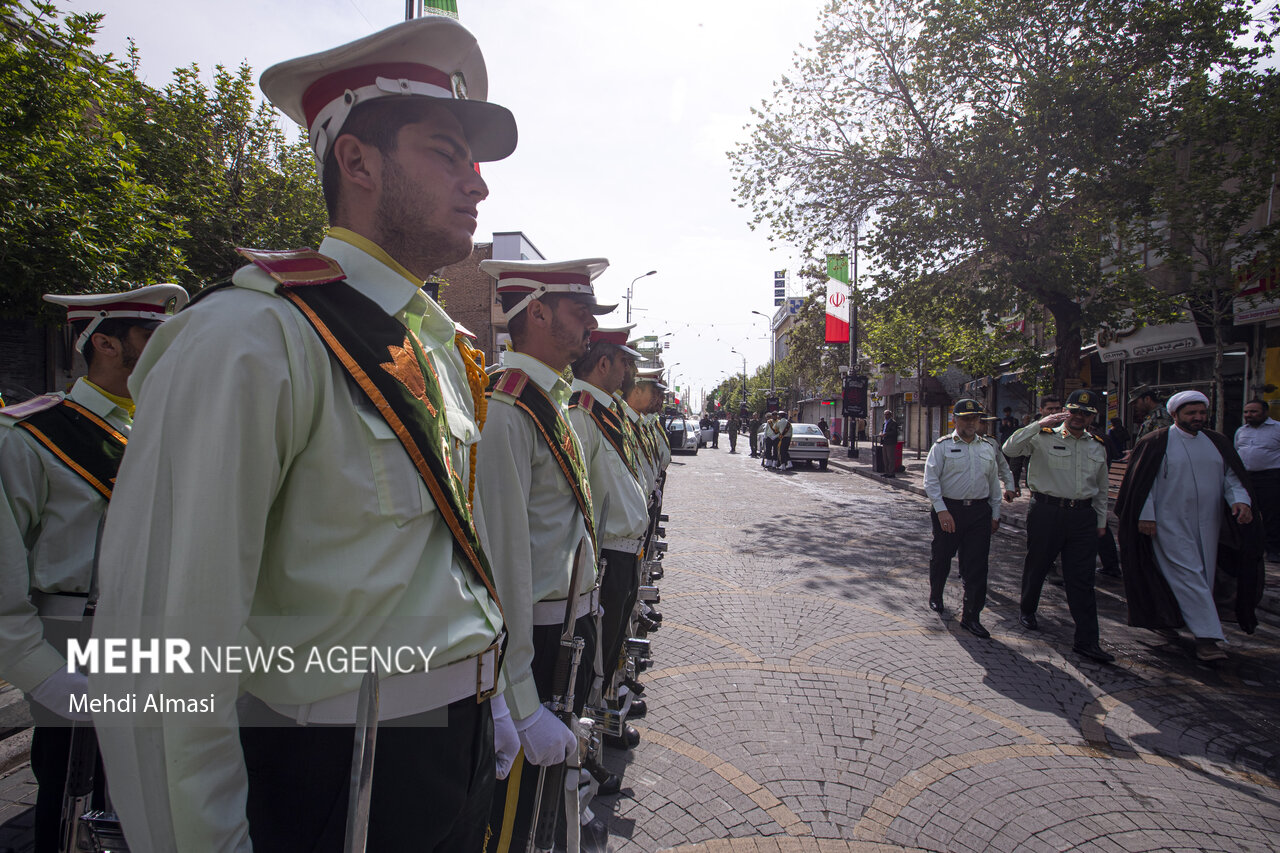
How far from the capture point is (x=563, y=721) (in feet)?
7.17

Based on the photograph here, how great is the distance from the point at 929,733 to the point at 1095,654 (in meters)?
2.14

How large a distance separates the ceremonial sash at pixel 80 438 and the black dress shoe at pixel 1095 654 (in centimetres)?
593

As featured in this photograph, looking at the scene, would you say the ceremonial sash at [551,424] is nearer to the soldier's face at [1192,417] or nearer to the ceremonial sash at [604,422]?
the ceremonial sash at [604,422]

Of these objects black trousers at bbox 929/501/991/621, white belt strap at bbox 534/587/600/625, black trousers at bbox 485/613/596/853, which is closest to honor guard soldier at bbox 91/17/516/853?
black trousers at bbox 485/613/596/853

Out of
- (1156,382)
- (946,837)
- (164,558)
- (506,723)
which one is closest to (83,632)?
(506,723)

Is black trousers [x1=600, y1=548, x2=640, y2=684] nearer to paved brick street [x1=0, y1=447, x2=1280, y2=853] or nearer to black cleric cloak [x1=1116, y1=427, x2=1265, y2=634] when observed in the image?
paved brick street [x1=0, y1=447, x2=1280, y2=853]

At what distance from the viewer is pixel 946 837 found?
2758 millimetres

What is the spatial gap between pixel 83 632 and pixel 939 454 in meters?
6.02

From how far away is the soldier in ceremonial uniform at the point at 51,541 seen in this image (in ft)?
6.32

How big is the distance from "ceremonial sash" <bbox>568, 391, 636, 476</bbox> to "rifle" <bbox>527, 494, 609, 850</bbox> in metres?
1.12

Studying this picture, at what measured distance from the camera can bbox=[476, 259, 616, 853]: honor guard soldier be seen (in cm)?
189

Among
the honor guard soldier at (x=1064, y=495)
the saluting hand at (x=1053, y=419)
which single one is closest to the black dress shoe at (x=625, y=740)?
the honor guard soldier at (x=1064, y=495)

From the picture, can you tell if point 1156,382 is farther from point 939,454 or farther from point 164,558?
point 164,558

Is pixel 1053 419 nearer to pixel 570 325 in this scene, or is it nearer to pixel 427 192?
pixel 570 325
